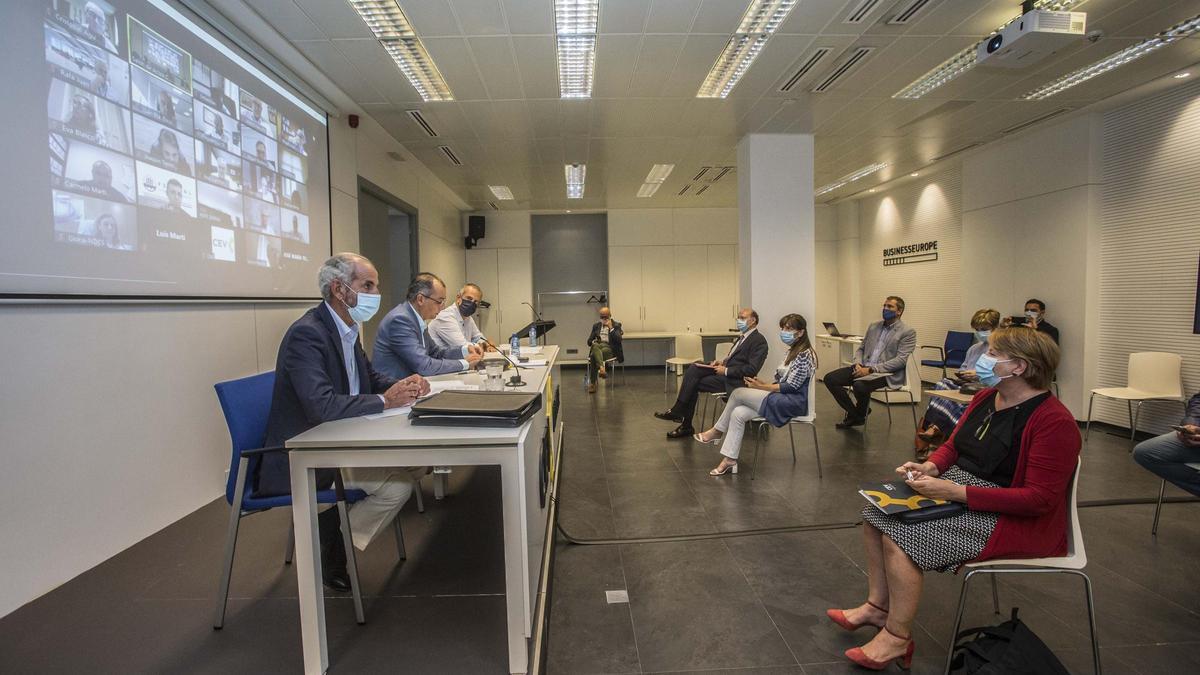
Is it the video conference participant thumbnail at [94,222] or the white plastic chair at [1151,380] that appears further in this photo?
the white plastic chair at [1151,380]

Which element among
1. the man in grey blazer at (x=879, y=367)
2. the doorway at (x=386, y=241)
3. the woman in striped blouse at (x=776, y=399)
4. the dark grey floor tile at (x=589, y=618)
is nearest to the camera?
the dark grey floor tile at (x=589, y=618)

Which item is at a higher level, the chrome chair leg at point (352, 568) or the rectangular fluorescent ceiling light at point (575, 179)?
the rectangular fluorescent ceiling light at point (575, 179)

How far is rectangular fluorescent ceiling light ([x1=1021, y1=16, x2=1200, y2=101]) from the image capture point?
12.0 ft

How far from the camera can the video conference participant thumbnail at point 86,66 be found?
222 centimetres

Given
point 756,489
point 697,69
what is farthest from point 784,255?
point 756,489

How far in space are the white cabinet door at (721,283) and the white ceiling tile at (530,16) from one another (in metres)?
7.05

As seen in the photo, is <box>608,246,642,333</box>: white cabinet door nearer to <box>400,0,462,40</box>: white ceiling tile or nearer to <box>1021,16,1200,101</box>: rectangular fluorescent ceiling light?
<box>1021,16,1200,101</box>: rectangular fluorescent ceiling light

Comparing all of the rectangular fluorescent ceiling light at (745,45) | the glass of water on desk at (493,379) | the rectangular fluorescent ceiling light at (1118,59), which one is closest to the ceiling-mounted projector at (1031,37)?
the rectangular fluorescent ceiling light at (1118,59)

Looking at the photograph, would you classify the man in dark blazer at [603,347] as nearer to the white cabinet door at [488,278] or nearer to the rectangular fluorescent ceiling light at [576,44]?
the white cabinet door at [488,278]

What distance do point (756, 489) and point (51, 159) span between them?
4.05m

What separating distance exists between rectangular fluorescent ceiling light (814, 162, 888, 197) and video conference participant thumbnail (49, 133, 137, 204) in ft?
25.3

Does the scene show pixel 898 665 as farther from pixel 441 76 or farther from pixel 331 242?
pixel 331 242

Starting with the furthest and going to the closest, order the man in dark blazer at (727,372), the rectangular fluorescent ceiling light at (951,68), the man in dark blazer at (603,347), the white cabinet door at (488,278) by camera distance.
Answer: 1. the white cabinet door at (488,278)
2. the man in dark blazer at (603,347)
3. the man in dark blazer at (727,372)
4. the rectangular fluorescent ceiling light at (951,68)

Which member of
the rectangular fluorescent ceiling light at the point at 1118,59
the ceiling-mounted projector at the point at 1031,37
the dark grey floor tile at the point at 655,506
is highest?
the rectangular fluorescent ceiling light at the point at 1118,59
